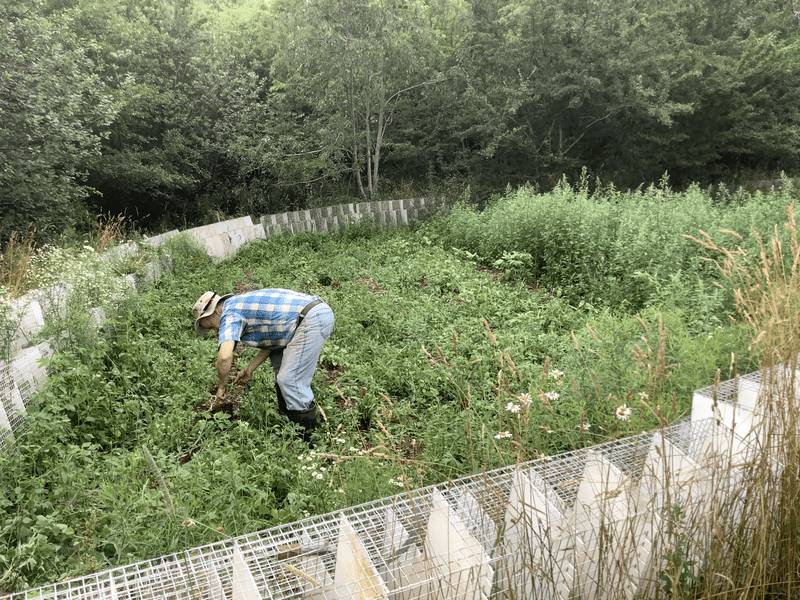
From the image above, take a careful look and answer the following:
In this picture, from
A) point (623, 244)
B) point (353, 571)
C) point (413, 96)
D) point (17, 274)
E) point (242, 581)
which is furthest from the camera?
point (413, 96)

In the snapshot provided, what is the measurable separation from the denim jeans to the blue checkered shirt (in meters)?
→ 0.09

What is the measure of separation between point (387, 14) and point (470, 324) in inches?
406

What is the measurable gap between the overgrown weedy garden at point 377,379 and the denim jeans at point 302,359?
248 mm

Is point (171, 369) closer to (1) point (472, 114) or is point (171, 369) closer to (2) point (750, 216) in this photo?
(2) point (750, 216)

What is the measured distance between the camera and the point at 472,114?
16828 mm

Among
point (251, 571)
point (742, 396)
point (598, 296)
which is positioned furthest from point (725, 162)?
point (251, 571)

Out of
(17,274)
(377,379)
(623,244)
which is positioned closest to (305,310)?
(377,379)

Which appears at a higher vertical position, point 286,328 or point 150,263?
point 286,328

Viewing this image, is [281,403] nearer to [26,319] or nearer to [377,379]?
[377,379]

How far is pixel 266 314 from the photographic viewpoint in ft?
14.7

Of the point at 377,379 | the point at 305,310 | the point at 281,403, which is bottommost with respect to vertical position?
the point at 377,379

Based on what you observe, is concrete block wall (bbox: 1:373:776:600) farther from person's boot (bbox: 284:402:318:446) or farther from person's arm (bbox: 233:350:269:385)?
person's arm (bbox: 233:350:269:385)

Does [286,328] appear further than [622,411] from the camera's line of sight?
Yes

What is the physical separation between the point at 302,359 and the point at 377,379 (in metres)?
1.03
